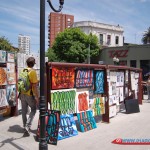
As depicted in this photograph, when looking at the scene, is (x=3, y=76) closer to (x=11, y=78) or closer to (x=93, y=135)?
(x=11, y=78)

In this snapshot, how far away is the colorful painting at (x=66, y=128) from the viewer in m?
6.53

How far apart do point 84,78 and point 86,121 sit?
1190mm

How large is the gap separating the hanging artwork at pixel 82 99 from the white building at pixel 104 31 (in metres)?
55.1

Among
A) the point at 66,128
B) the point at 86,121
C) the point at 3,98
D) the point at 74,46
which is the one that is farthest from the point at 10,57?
the point at 74,46

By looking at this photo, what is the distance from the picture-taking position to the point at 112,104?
360 inches

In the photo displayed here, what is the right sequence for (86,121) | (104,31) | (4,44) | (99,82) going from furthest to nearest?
(104,31) < (4,44) < (99,82) < (86,121)

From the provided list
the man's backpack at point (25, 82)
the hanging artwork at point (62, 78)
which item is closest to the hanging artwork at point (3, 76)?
the man's backpack at point (25, 82)

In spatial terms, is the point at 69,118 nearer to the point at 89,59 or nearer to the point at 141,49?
the point at 141,49

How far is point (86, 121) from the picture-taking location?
751cm

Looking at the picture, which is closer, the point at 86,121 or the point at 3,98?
the point at 86,121

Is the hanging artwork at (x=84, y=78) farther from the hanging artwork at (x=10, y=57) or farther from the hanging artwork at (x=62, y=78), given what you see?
the hanging artwork at (x=10, y=57)

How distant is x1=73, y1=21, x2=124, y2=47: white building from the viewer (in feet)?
205

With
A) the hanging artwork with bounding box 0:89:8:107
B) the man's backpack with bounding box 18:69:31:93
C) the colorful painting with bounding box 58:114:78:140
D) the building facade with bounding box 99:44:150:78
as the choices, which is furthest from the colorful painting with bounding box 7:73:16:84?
the building facade with bounding box 99:44:150:78

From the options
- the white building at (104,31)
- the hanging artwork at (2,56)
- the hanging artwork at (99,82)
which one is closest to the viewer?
the hanging artwork at (99,82)
